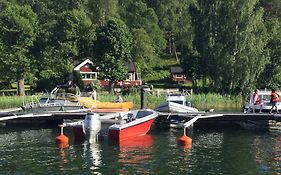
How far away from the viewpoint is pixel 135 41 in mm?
94938

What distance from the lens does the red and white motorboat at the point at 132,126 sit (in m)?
31.5

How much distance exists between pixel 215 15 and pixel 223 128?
25935 millimetres

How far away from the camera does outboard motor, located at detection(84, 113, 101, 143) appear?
1232 inches

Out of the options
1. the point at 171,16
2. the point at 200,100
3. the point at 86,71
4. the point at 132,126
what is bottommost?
the point at 132,126

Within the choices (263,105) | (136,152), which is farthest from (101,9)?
(136,152)

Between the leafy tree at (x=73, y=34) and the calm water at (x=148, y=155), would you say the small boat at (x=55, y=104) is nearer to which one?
the calm water at (x=148, y=155)

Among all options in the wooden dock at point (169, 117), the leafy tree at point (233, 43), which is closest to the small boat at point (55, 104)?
the wooden dock at point (169, 117)

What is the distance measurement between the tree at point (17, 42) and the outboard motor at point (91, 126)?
125 feet

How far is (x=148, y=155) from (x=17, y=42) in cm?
4628

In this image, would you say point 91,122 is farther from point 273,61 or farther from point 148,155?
point 273,61

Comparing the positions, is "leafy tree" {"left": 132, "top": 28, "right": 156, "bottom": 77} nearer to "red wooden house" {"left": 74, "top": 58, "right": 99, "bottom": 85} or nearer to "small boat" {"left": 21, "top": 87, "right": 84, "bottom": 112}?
"red wooden house" {"left": 74, "top": 58, "right": 99, "bottom": 85}

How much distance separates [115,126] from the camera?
31.7 metres

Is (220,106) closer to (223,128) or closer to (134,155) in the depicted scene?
(223,128)

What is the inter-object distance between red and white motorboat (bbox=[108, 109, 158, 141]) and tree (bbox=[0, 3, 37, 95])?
33614mm
